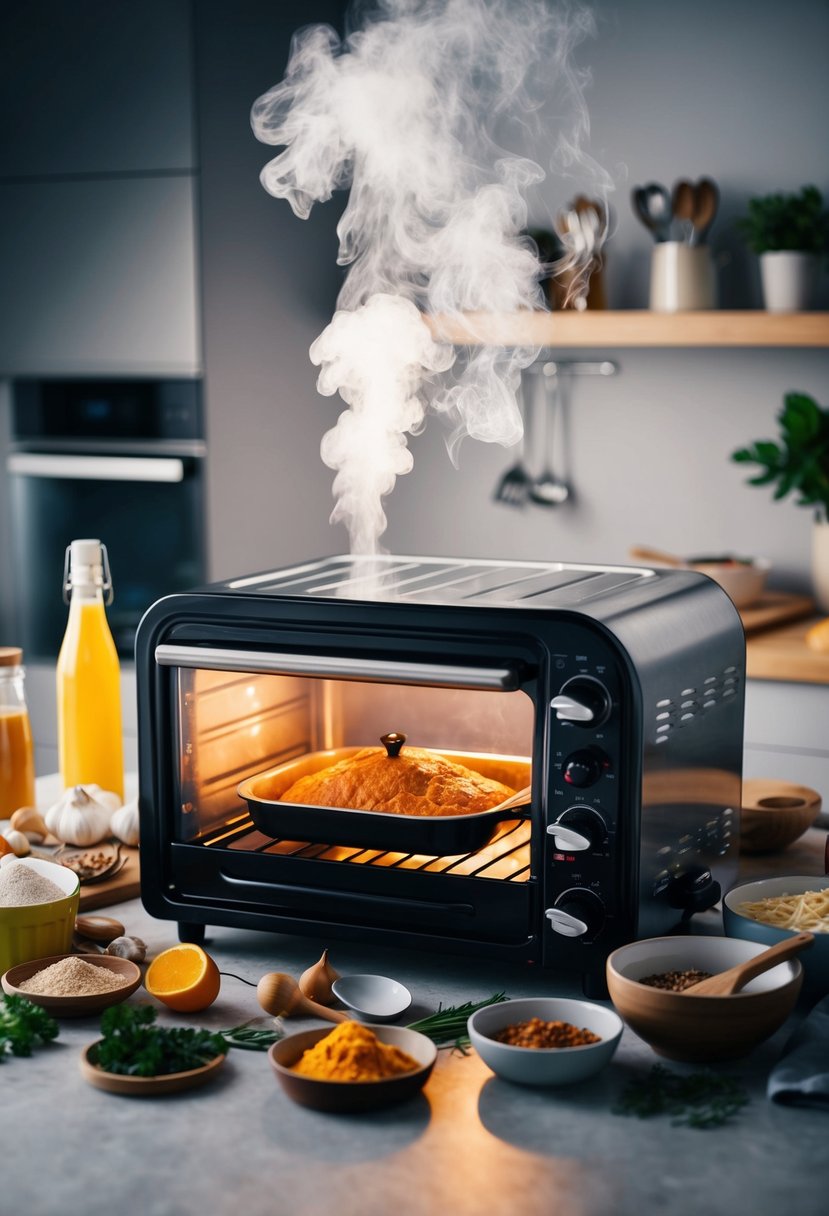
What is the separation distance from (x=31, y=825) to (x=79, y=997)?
50cm

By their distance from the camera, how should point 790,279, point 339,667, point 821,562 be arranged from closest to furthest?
1. point 339,667
2. point 790,279
3. point 821,562

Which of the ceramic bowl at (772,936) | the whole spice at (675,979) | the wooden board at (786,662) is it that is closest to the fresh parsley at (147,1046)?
the whole spice at (675,979)

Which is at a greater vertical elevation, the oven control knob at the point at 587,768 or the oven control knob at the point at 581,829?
the oven control knob at the point at 587,768

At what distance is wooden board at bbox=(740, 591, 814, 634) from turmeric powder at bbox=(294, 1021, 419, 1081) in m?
1.96

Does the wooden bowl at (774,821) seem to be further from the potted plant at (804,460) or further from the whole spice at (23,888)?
the potted plant at (804,460)

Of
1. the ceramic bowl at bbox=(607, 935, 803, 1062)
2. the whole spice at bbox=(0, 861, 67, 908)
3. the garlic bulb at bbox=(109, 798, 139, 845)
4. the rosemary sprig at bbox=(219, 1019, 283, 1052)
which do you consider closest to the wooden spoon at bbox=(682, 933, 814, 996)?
the ceramic bowl at bbox=(607, 935, 803, 1062)

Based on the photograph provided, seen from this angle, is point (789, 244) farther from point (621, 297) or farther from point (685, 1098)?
point (685, 1098)

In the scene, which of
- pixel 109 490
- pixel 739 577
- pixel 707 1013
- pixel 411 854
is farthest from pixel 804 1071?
pixel 109 490

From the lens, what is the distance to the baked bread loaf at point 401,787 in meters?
1.34

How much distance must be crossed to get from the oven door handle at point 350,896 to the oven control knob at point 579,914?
91mm

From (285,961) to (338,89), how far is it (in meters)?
1.33

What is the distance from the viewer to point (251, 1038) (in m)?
1.14

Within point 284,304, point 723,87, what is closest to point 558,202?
point 723,87

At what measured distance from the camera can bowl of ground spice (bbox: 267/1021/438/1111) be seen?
1.00 m
